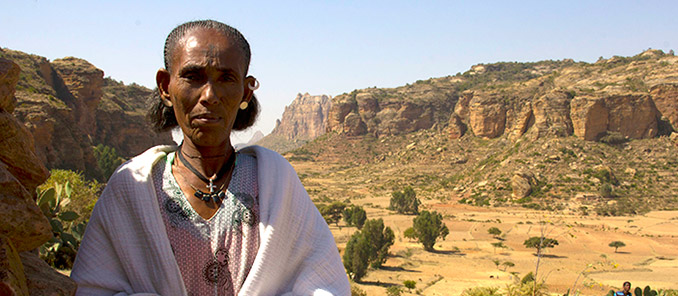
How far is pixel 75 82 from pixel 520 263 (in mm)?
36695

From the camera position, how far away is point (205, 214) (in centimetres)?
148

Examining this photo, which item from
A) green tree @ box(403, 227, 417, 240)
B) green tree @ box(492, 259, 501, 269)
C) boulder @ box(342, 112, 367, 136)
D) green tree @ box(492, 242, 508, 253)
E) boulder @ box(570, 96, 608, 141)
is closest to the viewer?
green tree @ box(492, 259, 501, 269)

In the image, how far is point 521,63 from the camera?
4601 inches

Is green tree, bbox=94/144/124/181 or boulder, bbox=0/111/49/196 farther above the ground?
boulder, bbox=0/111/49/196

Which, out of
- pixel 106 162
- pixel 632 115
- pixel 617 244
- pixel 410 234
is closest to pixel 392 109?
pixel 632 115

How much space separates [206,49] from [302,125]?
19106cm

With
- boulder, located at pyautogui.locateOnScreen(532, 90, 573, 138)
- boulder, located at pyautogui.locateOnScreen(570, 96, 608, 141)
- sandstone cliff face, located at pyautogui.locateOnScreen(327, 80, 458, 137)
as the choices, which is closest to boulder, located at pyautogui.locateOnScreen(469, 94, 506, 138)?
boulder, located at pyautogui.locateOnScreen(532, 90, 573, 138)

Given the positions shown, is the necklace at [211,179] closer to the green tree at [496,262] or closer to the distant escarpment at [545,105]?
the green tree at [496,262]

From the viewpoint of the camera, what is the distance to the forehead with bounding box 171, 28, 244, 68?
1467mm

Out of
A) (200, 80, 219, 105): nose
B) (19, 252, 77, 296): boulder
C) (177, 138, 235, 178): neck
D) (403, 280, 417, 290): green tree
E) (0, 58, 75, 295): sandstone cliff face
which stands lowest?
(403, 280, 417, 290): green tree

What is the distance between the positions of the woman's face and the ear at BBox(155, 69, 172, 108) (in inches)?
2.6

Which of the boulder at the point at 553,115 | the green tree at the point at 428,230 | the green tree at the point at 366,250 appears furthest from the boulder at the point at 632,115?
the green tree at the point at 366,250

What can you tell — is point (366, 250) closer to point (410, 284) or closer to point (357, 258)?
point (357, 258)

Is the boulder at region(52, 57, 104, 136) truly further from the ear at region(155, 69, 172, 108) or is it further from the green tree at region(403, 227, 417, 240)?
the ear at region(155, 69, 172, 108)
